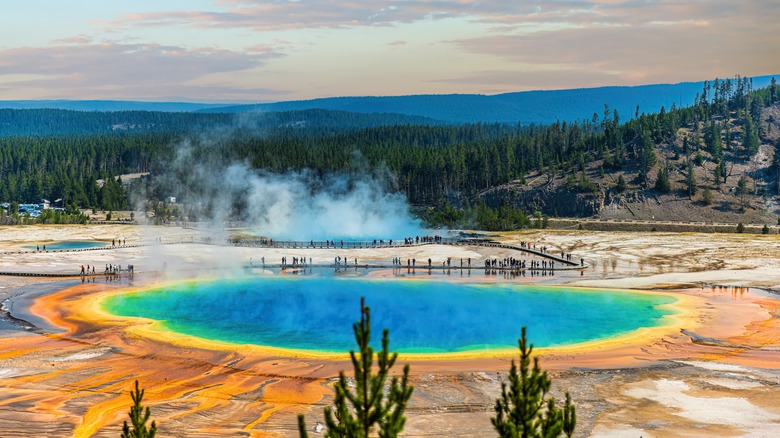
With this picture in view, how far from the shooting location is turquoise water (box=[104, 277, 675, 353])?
120ft

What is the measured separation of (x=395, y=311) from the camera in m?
43.2

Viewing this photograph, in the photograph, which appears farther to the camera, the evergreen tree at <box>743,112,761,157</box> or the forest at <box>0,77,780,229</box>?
the evergreen tree at <box>743,112,761,157</box>

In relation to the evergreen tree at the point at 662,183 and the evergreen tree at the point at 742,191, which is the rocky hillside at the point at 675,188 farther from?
the evergreen tree at the point at 662,183

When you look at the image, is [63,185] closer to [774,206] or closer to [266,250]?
[266,250]

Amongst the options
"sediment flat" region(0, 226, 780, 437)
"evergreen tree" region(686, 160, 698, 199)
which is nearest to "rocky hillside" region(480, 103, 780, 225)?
"evergreen tree" region(686, 160, 698, 199)

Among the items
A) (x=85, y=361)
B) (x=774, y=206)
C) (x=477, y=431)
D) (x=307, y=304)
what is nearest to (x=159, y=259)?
(x=307, y=304)

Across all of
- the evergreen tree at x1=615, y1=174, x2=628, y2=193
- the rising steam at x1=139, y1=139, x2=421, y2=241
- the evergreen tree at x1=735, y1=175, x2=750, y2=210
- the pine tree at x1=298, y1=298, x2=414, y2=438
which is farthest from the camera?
the evergreen tree at x1=615, y1=174, x2=628, y2=193

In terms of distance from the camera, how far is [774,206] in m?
98.6

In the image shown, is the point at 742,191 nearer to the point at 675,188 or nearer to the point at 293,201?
the point at 675,188

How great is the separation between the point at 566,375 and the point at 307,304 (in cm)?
2031

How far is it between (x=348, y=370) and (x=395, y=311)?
1315cm

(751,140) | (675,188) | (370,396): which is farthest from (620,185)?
(370,396)

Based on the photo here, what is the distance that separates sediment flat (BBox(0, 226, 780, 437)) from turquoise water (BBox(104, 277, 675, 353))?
221 centimetres

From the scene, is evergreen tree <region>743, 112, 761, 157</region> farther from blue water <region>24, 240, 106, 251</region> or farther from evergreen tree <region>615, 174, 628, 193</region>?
blue water <region>24, 240, 106, 251</region>
